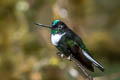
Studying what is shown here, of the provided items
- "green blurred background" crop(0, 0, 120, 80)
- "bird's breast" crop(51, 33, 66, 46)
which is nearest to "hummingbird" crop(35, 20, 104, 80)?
"bird's breast" crop(51, 33, 66, 46)

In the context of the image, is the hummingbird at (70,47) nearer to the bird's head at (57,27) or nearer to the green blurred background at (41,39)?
the bird's head at (57,27)

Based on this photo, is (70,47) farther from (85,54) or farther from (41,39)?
(41,39)

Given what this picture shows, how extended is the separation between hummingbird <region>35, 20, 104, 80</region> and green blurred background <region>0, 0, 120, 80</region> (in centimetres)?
189

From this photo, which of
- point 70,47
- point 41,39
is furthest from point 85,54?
point 41,39

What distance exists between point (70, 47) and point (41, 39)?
2.58 m

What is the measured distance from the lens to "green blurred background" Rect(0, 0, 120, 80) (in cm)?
316

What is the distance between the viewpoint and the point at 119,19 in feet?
13.9

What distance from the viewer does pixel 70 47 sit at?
87cm

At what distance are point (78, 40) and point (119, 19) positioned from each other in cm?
340

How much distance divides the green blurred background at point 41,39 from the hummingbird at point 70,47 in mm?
1887

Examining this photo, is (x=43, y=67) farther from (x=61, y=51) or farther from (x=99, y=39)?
(x=61, y=51)

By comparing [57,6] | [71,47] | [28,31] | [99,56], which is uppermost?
[71,47]

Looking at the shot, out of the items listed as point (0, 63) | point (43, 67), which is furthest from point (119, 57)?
point (0, 63)

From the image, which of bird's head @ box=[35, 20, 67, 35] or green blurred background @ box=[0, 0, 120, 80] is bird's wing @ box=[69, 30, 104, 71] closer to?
Result: bird's head @ box=[35, 20, 67, 35]
